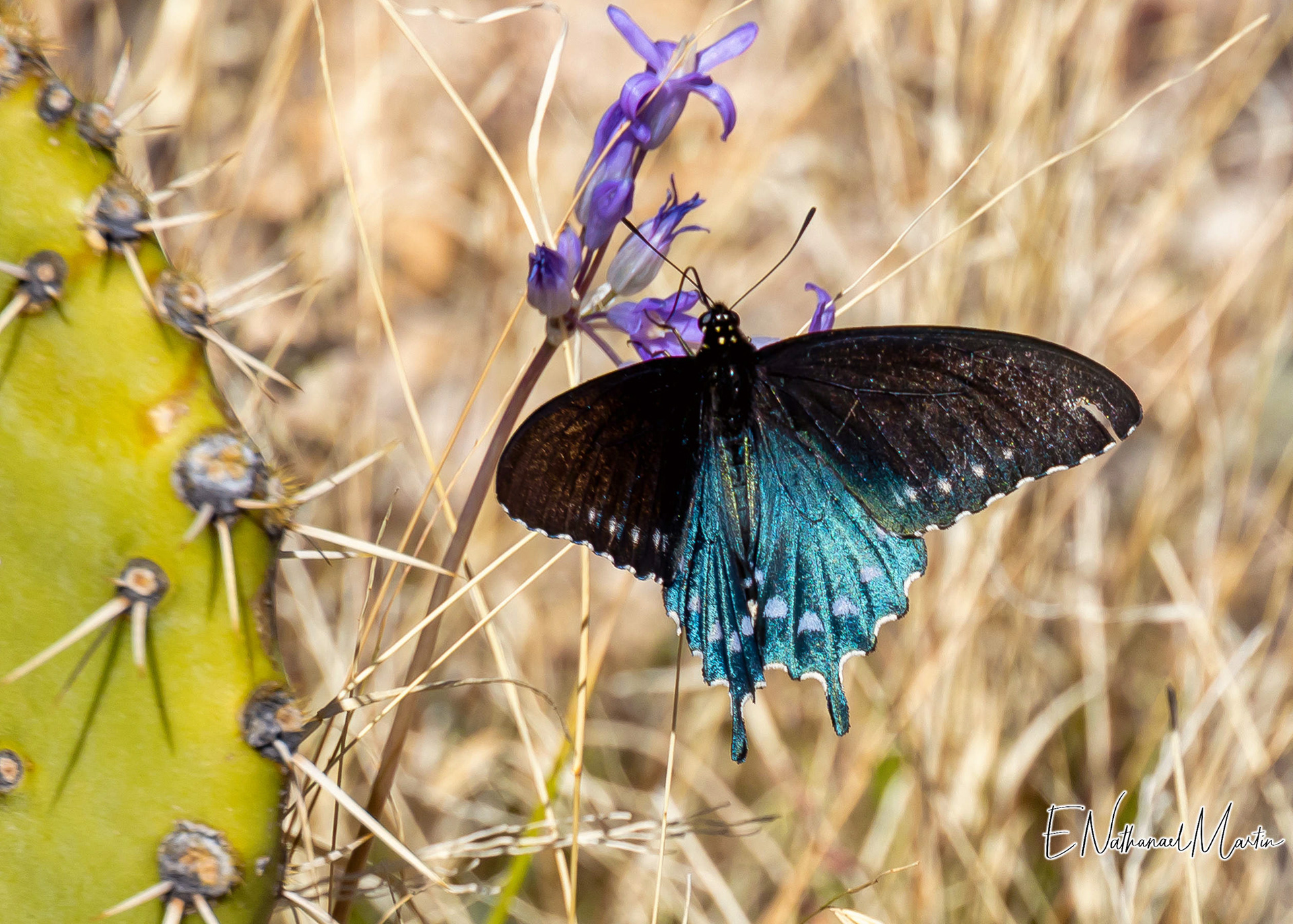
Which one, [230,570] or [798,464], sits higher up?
[798,464]

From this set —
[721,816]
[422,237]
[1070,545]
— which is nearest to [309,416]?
[422,237]

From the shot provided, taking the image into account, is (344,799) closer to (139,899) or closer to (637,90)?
(139,899)

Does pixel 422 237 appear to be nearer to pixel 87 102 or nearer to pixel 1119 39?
pixel 1119 39

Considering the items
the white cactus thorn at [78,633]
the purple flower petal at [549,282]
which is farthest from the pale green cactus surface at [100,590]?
the purple flower petal at [549,282]

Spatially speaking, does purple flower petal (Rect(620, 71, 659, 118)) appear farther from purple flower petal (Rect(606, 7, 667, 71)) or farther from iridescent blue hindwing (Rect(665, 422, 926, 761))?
iridescent blue hindwing (Rect(665, 422, 926, 761))

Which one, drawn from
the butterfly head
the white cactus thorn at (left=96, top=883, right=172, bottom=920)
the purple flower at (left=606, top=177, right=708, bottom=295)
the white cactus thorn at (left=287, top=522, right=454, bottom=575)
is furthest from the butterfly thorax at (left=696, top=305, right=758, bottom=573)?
the white cactus thorn at (left=96, top=883, right=172, bottom=920)

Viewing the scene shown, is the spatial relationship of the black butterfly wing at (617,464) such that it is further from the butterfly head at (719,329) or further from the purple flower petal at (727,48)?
the purple flower petal at (727,48)

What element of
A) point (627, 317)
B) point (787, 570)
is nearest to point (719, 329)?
point (627, 317)
